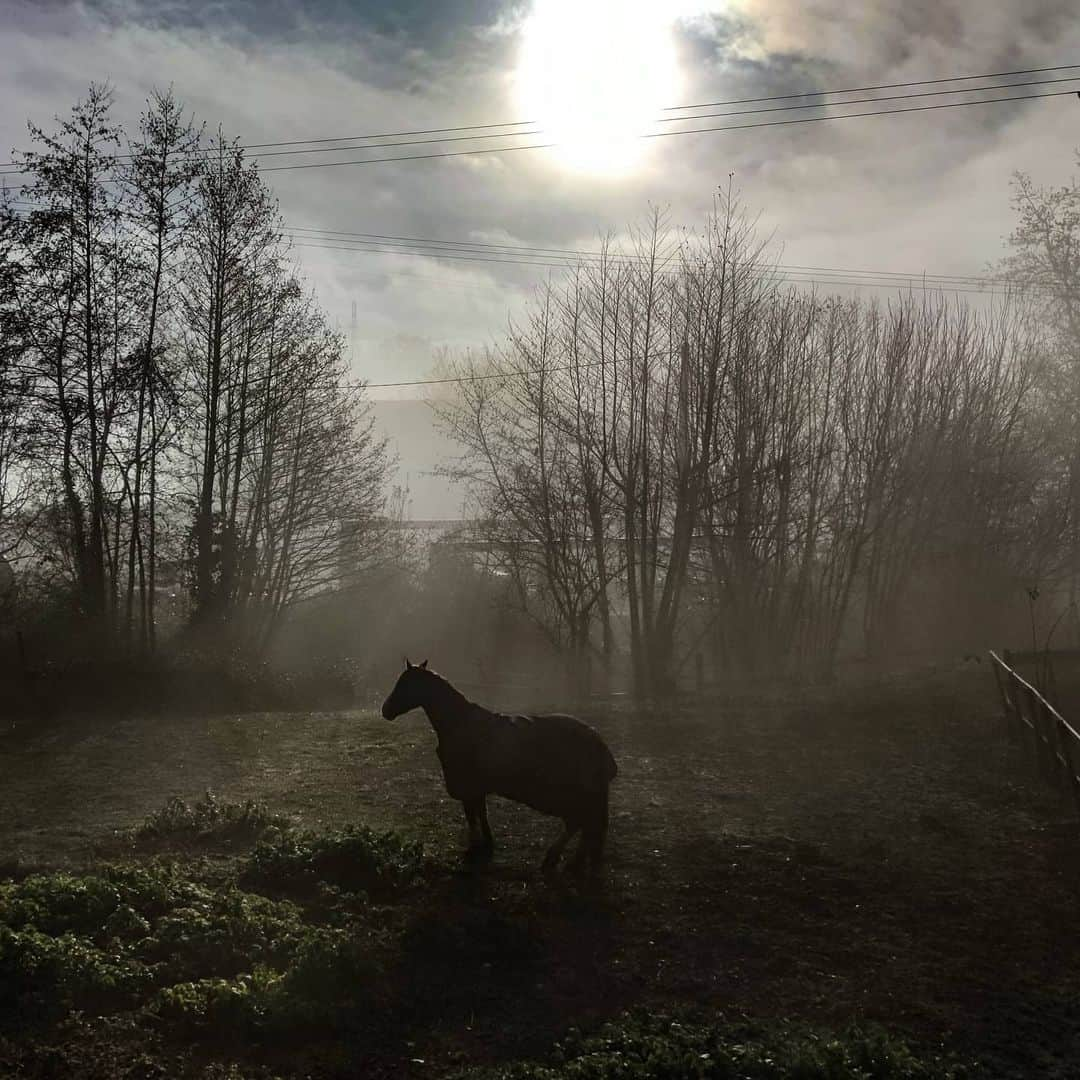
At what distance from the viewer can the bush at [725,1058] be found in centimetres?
535

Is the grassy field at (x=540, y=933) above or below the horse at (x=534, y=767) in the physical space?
below

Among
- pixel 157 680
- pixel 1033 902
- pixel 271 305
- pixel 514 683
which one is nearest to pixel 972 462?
Result: pixel 514 683

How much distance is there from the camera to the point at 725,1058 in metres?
5.53

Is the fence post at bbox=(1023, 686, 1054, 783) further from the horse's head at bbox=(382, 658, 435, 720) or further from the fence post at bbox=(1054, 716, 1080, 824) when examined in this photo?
the horse's head at bbox=(382, 658, 435, 720)

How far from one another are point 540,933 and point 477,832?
1811mm

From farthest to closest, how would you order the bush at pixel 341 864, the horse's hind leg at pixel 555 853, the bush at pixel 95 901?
the horse's hind leg at pixel 555 853
the bush at pixel 341 864
the bush at pixel 95 901

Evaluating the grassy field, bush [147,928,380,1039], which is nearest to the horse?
the grassy field

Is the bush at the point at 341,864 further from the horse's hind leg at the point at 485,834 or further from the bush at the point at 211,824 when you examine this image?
the bush at the point at 211,824

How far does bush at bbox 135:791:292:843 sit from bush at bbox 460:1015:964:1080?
493cm

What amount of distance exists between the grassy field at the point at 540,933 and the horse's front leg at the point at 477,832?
8.4 inches

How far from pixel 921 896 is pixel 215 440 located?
74.6ft

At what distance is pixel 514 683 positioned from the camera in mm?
33969

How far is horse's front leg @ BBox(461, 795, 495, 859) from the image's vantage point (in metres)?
9.05

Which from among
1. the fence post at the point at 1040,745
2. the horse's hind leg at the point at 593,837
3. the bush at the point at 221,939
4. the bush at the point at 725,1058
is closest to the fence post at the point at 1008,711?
the fence post at the point at 1040,745
